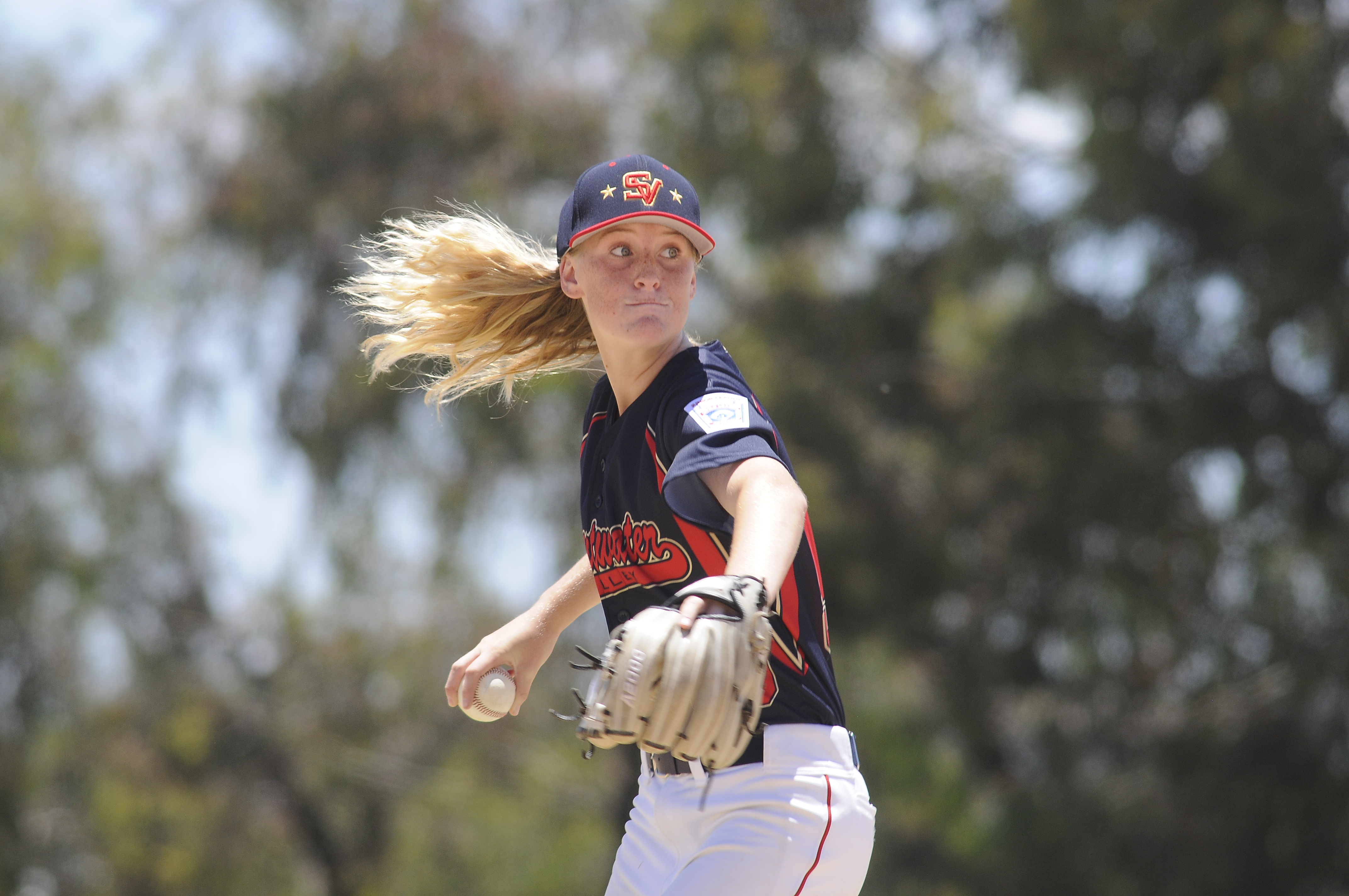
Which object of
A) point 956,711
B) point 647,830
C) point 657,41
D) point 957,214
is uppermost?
point 657,41

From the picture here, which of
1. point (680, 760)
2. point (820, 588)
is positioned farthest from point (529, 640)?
point (820, 588)

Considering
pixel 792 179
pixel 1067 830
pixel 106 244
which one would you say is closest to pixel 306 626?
pixel 106 244

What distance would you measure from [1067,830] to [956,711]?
177cm

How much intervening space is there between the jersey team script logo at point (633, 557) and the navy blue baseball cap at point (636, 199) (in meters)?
0.65

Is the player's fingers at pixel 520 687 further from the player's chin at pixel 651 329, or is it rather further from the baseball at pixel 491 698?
the player's chin at pixel 651 329

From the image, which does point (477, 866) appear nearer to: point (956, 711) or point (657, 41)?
point (956, 711)

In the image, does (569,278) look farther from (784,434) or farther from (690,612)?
(784,434)

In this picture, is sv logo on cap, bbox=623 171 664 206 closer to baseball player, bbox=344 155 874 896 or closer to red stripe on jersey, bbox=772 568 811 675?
baseball player, bbox=344 155 874 896

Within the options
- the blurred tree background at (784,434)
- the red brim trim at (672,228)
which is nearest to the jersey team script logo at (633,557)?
the red brim trim at (672,228)

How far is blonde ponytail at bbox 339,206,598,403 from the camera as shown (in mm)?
3844

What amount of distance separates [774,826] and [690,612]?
64 cm

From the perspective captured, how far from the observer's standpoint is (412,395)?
1825cm

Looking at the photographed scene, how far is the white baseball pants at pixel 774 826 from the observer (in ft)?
9.34

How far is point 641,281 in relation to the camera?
3184 mm
